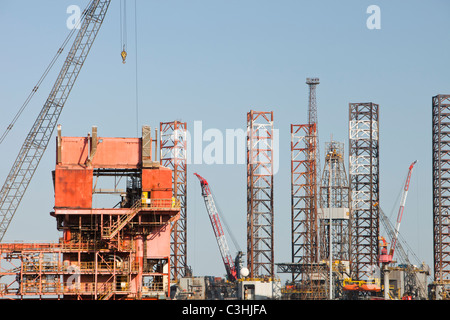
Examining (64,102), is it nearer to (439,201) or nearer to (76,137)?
(76,137)

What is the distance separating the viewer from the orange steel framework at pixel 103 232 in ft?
261

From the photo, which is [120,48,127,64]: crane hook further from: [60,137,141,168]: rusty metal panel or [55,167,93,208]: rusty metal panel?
[55,167,93,208]: rusty metal panel

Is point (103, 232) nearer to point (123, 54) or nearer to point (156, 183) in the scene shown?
point (156, 183)

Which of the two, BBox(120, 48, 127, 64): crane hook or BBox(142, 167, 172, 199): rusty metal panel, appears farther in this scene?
BBox(120, 48, 127, 64): crane hook

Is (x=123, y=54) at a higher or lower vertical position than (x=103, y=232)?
higher

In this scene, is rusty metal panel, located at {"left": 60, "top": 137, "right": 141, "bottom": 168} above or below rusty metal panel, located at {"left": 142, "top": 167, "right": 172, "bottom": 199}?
above

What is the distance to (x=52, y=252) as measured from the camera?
79.5m

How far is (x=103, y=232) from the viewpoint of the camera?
81.4 meters

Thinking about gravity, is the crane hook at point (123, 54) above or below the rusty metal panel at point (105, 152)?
above

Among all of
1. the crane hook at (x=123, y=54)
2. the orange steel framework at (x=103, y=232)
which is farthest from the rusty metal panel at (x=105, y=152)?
the crane hook at (x=123, y=54)

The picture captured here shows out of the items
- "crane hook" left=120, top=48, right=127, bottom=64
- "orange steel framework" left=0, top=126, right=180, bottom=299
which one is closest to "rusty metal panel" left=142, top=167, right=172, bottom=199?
"orange steel framework" left=0, top=126, right=180, bottom=299

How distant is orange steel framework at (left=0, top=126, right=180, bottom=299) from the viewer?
261ft

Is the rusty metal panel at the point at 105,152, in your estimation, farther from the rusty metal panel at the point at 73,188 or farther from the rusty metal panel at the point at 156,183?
the rusty metal panel at the point at 156,183

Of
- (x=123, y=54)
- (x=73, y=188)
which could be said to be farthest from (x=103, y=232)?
(x=123, y=54)
